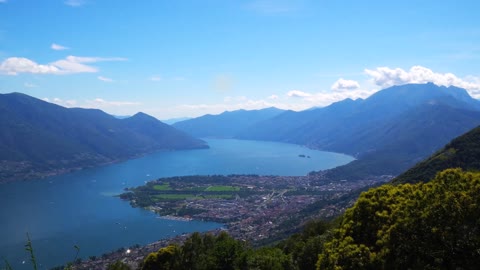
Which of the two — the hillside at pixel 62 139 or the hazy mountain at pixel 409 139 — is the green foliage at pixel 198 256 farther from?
the hillside at pixel 62 139

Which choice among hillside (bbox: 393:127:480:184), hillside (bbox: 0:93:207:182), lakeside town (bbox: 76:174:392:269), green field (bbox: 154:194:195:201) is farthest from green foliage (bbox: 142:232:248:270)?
hillside (bbox: 0:93:207:182)

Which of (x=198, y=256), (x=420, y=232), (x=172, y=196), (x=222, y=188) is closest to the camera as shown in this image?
(x=420, y=232)

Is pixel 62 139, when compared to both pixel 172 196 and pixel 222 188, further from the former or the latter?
pixel 222 188

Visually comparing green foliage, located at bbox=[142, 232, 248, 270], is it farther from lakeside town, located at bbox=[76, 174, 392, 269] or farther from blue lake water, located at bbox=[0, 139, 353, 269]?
blue lake water, located at bbox=[0, 139, 353, 269]

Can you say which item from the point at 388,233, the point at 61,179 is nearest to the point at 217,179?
the point at 61,179

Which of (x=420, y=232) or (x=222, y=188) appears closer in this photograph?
(x=420, y=232)

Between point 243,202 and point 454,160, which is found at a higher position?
point 454,160

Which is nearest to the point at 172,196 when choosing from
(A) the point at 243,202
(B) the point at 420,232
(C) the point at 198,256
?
(A) the point at 243,202
